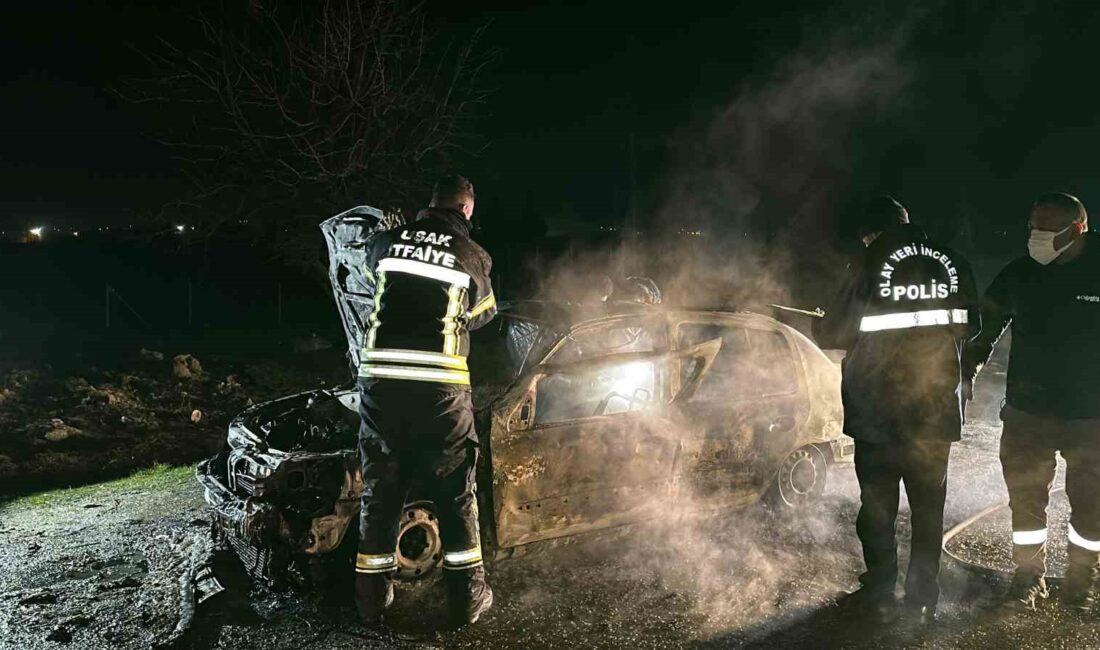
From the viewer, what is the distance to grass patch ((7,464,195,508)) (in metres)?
5.59

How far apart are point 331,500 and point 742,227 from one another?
1836 centimetres

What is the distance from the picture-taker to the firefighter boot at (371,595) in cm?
348

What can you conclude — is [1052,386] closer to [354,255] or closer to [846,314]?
[846,314]

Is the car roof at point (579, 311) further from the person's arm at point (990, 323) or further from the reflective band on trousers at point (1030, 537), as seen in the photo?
the reflective band on trousers at point (1030, 537)

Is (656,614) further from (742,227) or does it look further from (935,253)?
(742,227)

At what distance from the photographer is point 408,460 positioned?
3.50 meters

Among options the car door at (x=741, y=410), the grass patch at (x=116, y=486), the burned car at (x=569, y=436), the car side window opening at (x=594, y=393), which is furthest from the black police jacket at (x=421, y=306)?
the grass patch at (x=116, y=486)

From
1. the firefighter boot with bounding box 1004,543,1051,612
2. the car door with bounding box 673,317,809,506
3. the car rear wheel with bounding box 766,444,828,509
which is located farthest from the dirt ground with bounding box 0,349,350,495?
the firefighter boot with bounding box 1004,543,1051,612

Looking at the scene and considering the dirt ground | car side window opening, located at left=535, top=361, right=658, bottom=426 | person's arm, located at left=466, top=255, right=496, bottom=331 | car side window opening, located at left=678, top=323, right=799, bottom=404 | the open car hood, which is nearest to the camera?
person's arm, located at left=466, top=255, right=496, bottom=331

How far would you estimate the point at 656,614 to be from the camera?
12.2 ft

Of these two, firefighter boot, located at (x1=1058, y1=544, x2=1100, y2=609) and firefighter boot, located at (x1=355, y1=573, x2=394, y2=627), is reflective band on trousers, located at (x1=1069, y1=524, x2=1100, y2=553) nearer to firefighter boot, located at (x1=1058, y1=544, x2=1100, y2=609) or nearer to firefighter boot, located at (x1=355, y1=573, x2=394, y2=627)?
firefighter boot, located at (x1=1058, y1=544, x2=1100, y2=609)

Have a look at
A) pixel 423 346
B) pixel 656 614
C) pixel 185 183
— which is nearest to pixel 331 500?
pixel 423 346

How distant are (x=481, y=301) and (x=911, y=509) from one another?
2.48m

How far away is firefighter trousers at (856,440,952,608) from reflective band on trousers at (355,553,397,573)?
97.4 inches
